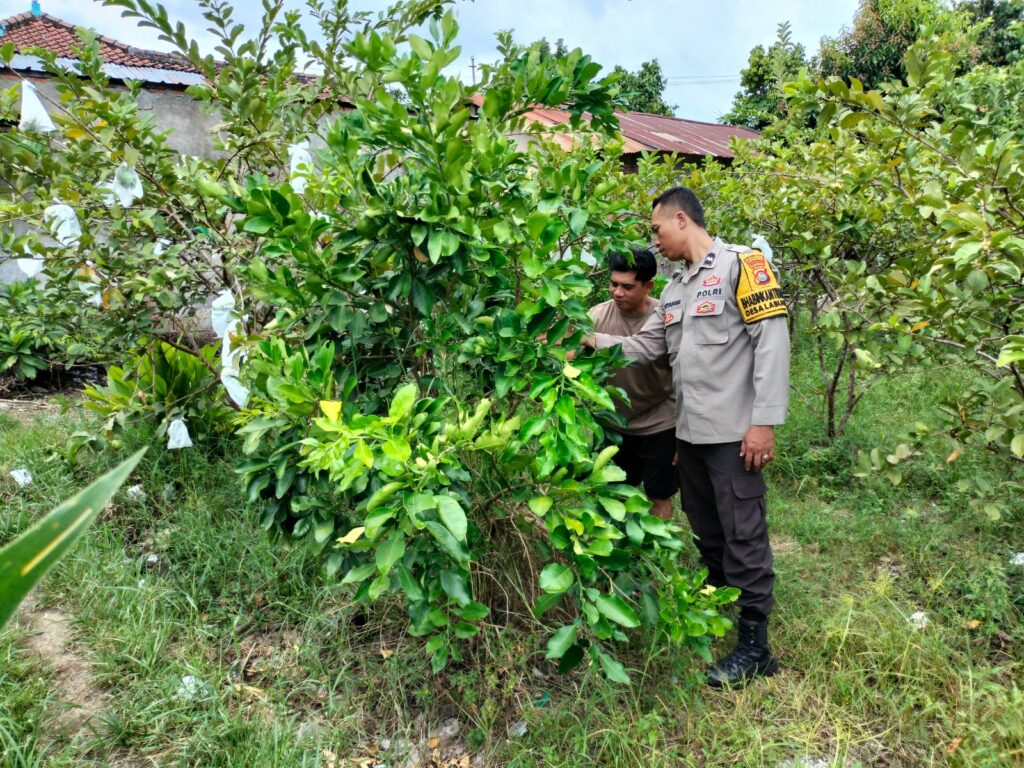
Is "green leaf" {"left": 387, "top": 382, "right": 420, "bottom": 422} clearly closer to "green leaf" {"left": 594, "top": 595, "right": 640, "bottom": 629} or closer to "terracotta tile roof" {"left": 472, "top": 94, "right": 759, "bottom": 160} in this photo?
"green leaf" {"left": 594, "top": 595, "right": 640, "bottom": 629}

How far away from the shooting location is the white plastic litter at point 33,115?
8.89ft

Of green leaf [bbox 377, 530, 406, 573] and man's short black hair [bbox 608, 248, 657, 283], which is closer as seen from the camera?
green leaf [bbox 377, 530, 406, 573]

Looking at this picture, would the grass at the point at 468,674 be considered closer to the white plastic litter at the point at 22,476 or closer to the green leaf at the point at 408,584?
the white plastic litter at the point at 22,476

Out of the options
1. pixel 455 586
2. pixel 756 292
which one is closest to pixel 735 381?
pixel 756 292

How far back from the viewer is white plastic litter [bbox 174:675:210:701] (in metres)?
2.16

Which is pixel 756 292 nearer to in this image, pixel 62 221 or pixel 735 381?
pixel 735 381

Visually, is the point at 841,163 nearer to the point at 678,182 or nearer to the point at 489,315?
the point at 678,182

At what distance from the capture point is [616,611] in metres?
1.76

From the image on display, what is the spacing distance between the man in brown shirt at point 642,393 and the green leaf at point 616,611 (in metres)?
1.16

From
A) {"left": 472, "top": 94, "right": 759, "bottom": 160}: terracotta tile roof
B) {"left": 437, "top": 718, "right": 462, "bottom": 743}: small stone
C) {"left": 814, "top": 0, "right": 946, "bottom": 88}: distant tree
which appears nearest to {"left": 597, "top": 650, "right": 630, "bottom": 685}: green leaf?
{"left": 437, "top": 718, "right": 462, "bottom": 743}: small stone

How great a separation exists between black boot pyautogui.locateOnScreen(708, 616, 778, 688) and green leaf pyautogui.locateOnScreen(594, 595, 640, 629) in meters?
0.75

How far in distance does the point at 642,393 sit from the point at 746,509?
0.70 metres

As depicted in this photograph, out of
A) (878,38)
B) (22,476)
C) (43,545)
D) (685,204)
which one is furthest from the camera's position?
(878,38)

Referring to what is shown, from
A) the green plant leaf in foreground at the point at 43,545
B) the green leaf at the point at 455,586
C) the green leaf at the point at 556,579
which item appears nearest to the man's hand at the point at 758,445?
the green leaf at the point at 556,579
